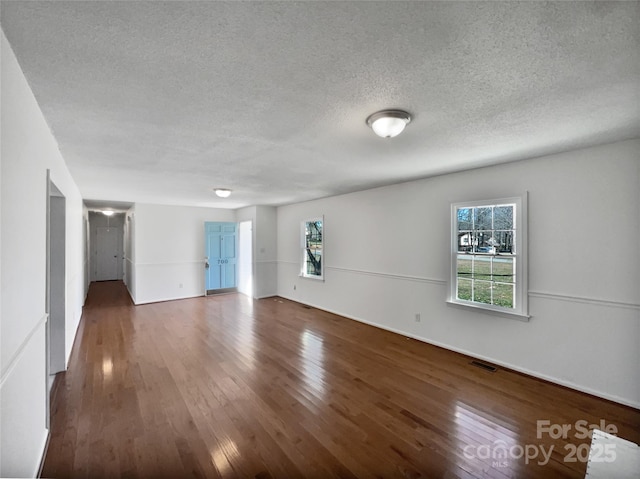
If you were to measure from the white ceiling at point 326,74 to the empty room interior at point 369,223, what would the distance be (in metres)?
0.01

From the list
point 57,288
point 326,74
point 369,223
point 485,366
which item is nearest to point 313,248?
point 369,223

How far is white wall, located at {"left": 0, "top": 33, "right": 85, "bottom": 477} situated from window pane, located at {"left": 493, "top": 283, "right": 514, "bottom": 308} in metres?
4.11

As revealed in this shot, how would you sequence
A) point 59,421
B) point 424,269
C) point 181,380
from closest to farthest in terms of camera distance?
point 59,421
point 181,380
point 424,269

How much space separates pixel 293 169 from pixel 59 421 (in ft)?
10.6

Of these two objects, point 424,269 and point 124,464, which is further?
point 424,269

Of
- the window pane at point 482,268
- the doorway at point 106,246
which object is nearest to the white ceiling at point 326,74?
the window pane at point 482,268

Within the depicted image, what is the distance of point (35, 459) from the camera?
171cm

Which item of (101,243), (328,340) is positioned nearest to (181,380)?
(328,340)

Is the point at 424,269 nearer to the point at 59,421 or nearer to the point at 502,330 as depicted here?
the point at 502,330

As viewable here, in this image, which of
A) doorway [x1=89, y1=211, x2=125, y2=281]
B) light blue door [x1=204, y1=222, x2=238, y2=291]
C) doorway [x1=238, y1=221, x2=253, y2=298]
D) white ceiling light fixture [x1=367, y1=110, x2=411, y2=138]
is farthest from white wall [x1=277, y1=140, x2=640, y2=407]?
doorway [x1=89, y1=211, x2=125, y2=281]

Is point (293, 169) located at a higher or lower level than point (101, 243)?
higher

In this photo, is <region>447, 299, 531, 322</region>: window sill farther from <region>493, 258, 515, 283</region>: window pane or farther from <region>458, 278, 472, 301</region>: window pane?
<region>493, 258, 515, 283</region>: window pane

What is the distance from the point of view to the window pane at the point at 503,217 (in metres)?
3.27

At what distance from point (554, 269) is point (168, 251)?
7.32 m
